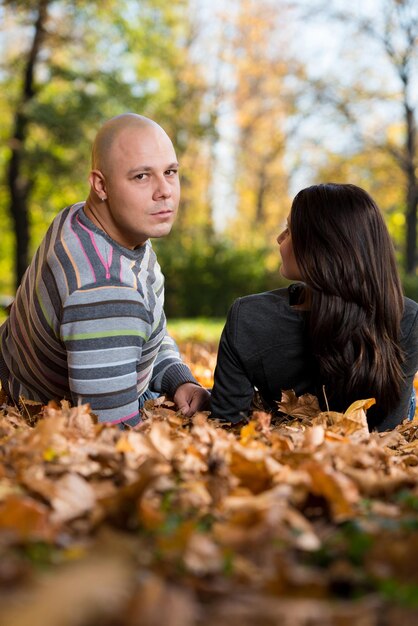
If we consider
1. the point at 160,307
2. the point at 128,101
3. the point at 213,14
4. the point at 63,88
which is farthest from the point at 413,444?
the point at 213,14

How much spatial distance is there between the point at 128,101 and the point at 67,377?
16.3 meters

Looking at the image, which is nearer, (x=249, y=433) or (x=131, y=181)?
(x=249, y=433)

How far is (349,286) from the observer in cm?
299

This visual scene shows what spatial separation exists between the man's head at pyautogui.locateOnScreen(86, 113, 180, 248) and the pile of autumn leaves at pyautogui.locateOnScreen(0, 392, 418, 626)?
1289mm

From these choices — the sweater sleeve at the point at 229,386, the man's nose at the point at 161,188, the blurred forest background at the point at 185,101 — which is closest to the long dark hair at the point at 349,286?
the sweater sleeve at the point at 229,386

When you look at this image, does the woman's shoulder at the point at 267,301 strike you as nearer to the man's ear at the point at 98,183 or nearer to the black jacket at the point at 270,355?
the black jacket at the point at 270,355

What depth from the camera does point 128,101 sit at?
18469mm

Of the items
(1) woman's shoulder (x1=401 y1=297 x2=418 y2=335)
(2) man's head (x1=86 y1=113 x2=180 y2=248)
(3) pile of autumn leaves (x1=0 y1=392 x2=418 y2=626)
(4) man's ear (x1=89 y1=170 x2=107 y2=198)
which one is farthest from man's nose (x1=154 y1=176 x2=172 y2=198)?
(3) pile of autumn leaves (x1=0 y1=392 x2=418 y2=626)

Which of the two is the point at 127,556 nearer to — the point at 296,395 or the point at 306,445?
the point at 306,445

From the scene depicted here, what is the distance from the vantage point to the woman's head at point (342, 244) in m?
2.99

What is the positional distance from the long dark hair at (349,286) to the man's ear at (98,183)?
82cm

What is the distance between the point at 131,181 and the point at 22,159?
55.6 feet

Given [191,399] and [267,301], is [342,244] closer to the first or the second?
[267,301]

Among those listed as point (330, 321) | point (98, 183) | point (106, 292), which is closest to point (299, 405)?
point (330, 321)
